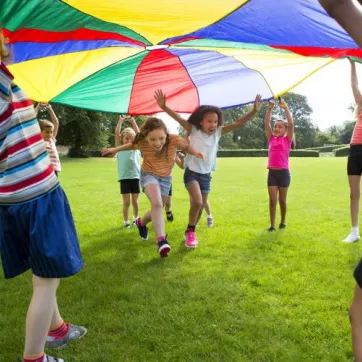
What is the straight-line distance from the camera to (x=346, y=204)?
27.2 ft

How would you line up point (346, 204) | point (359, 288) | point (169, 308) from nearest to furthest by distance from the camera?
point (359, 288), point (169, 308), point (346, 204)

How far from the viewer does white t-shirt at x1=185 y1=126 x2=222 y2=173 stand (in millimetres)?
4926

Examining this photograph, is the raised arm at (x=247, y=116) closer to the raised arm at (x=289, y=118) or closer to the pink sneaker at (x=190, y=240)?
the raised arm at (x=289, y=118)

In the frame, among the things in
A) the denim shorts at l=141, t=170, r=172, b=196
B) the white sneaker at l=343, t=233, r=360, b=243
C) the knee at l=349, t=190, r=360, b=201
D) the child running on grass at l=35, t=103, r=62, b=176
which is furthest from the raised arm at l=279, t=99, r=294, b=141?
the child running on grass at l=35, t=103, r=62, b=176

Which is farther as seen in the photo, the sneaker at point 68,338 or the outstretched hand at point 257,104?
the outstretched hand at point 257,104

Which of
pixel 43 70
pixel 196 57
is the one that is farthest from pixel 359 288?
pixel 43 70

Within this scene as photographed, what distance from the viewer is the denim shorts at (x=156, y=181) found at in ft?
14.7

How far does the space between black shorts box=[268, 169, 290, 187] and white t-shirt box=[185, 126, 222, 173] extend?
39.6 inches

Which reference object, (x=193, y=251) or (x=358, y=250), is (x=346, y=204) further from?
(x=193, y=251)

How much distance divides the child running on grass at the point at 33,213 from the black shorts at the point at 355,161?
3.68 m

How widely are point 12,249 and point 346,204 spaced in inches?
291

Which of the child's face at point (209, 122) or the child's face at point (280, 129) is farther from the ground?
the child's face at point (209, 122)

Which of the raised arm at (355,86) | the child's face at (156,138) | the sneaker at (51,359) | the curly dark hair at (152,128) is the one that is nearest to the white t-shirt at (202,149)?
the curly dark hair at (152,128)

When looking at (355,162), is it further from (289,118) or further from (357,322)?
(357,322)
